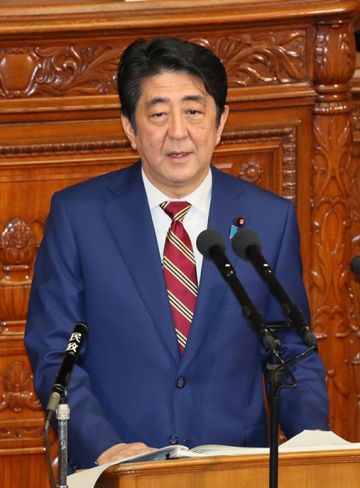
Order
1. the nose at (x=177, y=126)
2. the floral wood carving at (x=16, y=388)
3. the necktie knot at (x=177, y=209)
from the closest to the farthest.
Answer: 1. the nose at (x=177, y=126)
2. the necktie knot at (x=177, y=209)
3. the floral wood carving at (x=16, y=388)

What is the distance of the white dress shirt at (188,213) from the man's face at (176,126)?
0.27ft

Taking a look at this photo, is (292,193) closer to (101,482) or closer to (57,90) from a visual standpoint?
(57,90)

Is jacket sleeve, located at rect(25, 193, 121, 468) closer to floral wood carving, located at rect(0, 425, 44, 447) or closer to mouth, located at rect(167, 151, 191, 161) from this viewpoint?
mouth, located at rect(167, 151, 191, 161)

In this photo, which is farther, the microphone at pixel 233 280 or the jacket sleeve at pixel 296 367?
the jacket sleeve at pixel 296 367

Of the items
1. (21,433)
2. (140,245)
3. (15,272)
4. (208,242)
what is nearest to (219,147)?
(15,272)

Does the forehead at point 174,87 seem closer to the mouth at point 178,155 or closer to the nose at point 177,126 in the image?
the nose at point 177,126

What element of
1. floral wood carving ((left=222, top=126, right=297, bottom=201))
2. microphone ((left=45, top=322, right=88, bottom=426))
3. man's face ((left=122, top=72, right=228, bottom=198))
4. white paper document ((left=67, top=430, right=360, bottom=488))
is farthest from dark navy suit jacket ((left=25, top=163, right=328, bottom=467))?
floral wood carving ((left=222, top=126, right=297, bottom=201))

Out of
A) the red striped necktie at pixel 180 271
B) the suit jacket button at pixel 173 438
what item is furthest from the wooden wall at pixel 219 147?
the suit jacket button at pixel 173 438

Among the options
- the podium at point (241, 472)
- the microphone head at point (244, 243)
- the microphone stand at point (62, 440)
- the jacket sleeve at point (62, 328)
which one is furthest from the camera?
the jacket sleeve at point (62, 328)

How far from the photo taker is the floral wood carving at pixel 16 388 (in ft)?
15.4

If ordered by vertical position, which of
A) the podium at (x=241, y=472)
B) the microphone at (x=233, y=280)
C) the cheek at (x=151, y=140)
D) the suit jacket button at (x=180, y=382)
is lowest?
the podium at (x=241, y=472)

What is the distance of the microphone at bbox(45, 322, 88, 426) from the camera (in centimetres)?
288

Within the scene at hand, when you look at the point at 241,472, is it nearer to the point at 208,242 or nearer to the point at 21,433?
the point at 208,242

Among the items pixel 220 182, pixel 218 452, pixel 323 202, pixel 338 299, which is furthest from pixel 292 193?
pixel 218 452
